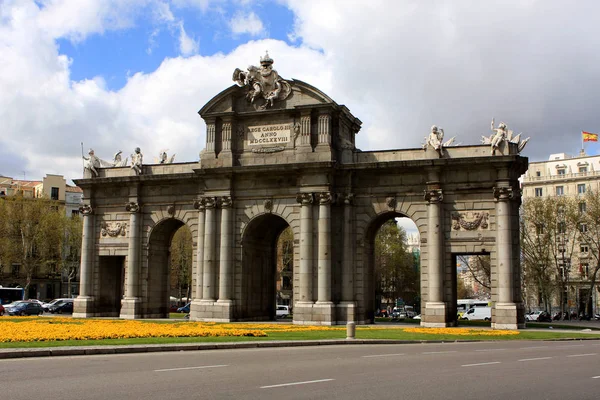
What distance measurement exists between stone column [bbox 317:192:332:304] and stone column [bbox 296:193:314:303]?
67 centimetres

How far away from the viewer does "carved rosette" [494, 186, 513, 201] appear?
4516cm

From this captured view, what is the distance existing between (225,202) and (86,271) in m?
14.2

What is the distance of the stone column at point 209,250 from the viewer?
50.7 metres

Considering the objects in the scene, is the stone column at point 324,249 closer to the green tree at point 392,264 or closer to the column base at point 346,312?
the column base at point 346,312

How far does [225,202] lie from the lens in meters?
50.8

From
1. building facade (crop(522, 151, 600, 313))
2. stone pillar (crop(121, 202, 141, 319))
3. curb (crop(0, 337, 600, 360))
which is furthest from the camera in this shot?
building facade (crop(522, 151, 600, 313))

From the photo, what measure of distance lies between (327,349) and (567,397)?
46.5 feet

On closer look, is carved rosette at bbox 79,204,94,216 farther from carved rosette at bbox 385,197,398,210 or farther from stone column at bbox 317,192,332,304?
carved rosette at bbox 385,197,398,210

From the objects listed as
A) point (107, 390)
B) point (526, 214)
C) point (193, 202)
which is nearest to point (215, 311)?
point (193, 202)

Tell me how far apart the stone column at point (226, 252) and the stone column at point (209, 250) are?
0.67m

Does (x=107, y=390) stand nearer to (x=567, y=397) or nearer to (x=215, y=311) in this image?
(x=567, y=397)

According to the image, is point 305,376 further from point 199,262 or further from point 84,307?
point 84,307

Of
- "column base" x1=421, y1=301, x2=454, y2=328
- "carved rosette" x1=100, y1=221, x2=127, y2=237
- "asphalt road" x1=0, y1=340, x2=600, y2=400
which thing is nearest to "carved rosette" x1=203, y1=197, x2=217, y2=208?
"carved rosette" x1=100, y1=221, x2=127, y2=237

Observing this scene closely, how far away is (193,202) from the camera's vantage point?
5375 centimetres
